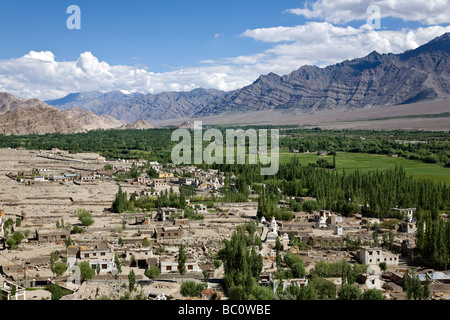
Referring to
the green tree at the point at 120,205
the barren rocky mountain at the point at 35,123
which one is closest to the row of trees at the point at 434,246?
the green tree at the point at 120,205

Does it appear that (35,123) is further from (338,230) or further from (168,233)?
(338,230)

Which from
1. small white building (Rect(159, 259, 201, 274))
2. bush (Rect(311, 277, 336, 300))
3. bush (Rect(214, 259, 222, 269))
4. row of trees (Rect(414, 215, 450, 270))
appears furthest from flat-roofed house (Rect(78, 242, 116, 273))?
row of trees (Rect(414, 215, 450, 270))

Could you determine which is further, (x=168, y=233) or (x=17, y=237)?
(x=168, y=233)

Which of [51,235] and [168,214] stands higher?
[168,214]

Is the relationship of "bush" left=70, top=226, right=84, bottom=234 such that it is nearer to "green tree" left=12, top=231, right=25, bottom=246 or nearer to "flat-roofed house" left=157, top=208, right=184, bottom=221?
"green tree" left=12, top=231, right=25, bottom=246

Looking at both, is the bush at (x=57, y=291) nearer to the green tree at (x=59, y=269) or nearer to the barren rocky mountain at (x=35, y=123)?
the green tree at (x=59, y=269)

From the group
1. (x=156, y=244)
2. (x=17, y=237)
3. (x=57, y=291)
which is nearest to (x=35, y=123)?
(x=17, y=237)
